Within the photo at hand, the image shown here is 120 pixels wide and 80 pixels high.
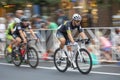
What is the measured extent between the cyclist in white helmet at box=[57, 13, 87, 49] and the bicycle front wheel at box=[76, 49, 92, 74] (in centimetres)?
40

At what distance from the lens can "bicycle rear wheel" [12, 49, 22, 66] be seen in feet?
50.5

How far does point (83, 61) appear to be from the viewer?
1262 cm

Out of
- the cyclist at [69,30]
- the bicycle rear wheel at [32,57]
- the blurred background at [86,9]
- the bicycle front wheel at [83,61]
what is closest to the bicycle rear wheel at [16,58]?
the bicycle rear wheel at [32,57]

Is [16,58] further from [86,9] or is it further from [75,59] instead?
[86,9]

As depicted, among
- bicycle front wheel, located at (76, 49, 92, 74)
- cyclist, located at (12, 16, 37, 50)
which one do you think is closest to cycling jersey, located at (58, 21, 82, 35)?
bicycle front wheel, located at (76, 49, 92, 74)

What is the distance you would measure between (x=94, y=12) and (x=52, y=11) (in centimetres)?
371

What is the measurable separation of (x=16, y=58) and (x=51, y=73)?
2603mm

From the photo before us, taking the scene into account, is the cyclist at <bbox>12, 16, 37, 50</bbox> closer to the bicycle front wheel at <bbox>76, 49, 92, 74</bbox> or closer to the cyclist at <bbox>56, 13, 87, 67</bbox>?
the cyclist at <bbox>56, 13, 87, 67</bbox>

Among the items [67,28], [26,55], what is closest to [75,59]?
[67,28]

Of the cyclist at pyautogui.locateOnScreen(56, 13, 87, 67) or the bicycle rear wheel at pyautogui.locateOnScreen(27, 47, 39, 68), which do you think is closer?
the cyclist at pyautogui.locateOnScreen(56, 13, 87, 67)

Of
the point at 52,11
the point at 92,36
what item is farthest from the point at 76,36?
the point at 52,11

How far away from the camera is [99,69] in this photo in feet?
45.6

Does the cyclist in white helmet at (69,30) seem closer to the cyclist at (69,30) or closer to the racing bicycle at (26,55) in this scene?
the cyclist at (69,30)

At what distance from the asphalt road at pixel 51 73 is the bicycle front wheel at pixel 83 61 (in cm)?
17
